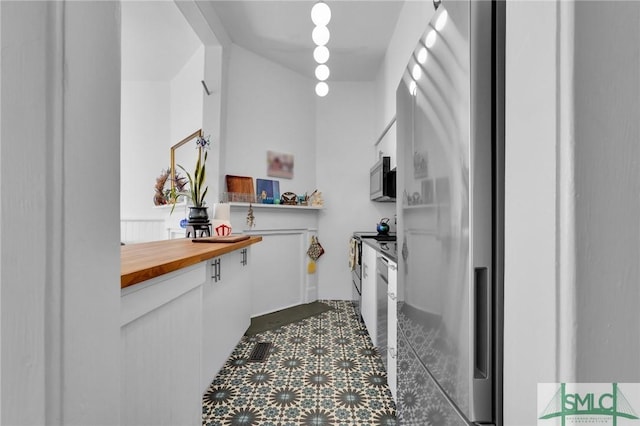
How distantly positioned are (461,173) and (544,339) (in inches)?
15.3

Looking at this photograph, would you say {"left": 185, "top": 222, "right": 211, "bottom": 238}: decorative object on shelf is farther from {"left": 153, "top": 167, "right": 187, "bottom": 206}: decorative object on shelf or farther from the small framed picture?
the small framed picture

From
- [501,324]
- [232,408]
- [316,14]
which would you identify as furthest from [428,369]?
[316,14]

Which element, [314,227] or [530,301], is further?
[314,227]

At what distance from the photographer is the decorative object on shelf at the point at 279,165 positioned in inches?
129

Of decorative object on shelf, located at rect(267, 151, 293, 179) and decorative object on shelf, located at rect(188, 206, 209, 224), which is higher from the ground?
decorative object on shelf, located at rect(267, 151, 293, 179)

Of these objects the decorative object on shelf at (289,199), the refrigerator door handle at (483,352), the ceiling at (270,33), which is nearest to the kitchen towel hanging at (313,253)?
the decorative object on shelf at (289,199)

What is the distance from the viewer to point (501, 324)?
64 centimetres

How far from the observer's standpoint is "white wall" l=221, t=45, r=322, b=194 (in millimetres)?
2984

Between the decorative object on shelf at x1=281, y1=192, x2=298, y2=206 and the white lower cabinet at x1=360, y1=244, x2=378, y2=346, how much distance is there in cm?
115

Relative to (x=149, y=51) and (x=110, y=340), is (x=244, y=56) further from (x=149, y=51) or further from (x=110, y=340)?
(x=110, y=340)

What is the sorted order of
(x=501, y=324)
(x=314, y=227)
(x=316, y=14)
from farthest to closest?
(x=314, y=227) < (x=316, y=14) < (x=501, y=324)

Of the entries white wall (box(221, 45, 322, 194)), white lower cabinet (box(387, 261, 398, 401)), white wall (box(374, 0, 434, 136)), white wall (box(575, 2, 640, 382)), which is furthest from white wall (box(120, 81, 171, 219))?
white wall (box(575, 2, 640, 382))

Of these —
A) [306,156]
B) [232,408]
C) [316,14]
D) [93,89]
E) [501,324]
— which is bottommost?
[232,408]

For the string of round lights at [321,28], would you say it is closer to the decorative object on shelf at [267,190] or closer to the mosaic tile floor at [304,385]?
the decorative object on shelf at [267,190]
